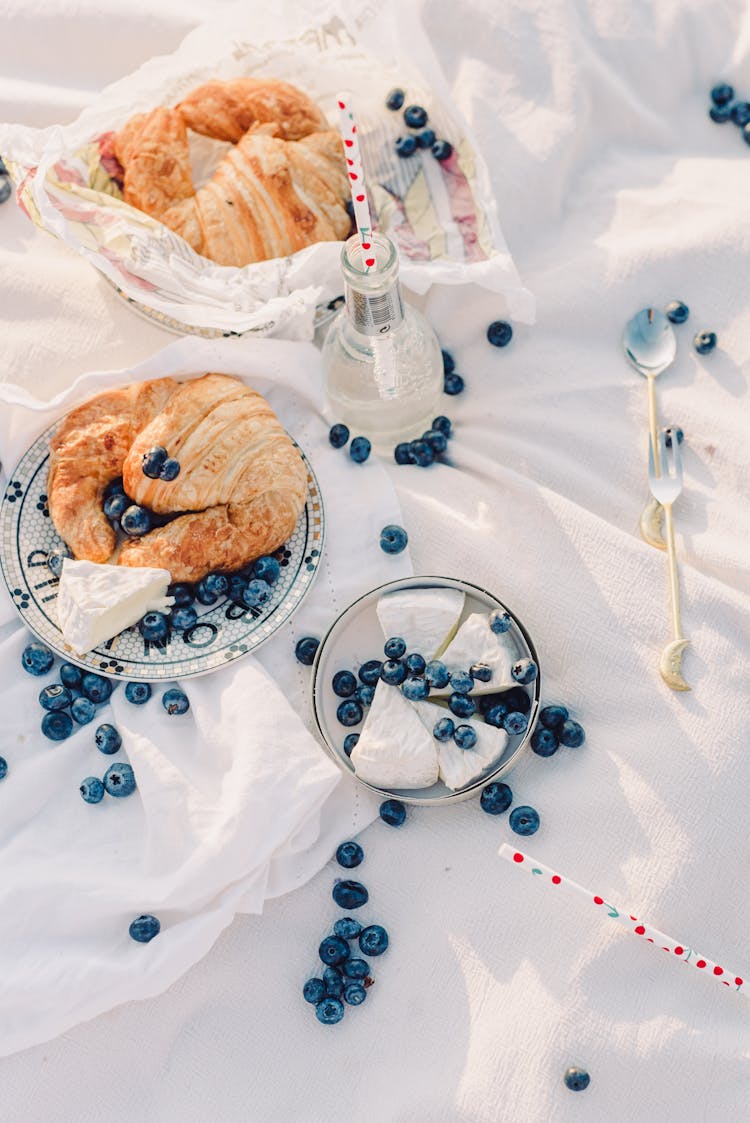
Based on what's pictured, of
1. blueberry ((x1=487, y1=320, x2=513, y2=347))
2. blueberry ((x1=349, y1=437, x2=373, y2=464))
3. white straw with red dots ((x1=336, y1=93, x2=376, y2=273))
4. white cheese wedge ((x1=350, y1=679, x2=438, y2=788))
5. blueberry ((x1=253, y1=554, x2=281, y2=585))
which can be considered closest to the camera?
white straw with red dots ((x1=336, y1=93, x2=376, y2=273))

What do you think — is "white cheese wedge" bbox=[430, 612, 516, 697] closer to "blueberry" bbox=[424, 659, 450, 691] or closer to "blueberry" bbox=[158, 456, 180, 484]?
"blueberry" bbox=[424, 659, 450, 691]

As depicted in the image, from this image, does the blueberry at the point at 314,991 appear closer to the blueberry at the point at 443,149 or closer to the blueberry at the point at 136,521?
the blueberry at the point at 136,521

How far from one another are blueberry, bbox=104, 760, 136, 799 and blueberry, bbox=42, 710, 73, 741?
0.30 ft

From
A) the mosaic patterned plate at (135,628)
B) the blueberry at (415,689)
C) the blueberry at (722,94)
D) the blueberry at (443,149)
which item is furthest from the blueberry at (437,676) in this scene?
the blueberry at (722,94)

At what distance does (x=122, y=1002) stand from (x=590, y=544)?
0.94 m

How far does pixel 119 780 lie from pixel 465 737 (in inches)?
19.7

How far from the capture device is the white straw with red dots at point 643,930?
1408mm

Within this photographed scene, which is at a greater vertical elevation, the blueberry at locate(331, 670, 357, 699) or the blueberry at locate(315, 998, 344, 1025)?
the blueberry at locate(331, 670, 357, 699)

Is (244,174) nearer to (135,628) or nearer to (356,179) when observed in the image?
(356,179)

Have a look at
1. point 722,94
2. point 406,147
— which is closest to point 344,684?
point 406,147

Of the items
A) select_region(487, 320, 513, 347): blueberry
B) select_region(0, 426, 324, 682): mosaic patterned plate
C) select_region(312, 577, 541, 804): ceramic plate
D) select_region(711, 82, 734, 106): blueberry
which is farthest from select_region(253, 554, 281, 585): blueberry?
select_region(711, 82, 734, 106): blueberry

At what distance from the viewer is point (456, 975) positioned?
5.05 feet

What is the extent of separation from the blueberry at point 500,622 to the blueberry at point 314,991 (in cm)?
55

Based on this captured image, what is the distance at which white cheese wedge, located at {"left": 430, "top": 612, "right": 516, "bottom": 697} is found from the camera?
61.2 inches
